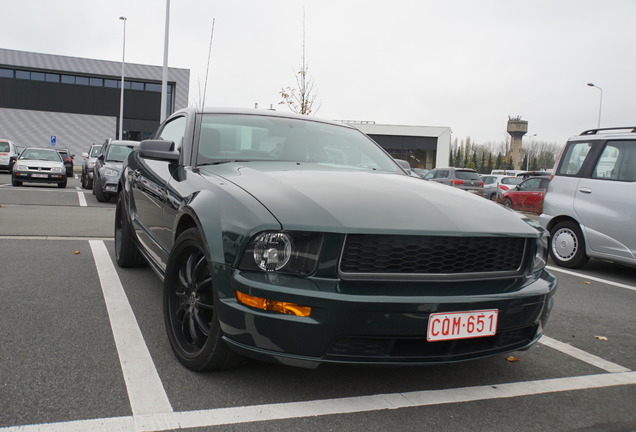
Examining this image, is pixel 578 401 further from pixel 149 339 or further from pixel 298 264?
pixel 149 339

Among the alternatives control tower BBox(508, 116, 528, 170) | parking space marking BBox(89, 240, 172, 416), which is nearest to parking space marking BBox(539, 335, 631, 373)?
parking space marking BBox(89, 240, 172, 416)

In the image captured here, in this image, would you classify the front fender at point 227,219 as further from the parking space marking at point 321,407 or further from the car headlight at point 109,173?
the car headlight at point 109,173

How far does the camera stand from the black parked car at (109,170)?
13.4m

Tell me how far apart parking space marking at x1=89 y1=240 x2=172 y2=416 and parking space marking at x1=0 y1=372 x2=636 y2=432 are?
115 millimetres

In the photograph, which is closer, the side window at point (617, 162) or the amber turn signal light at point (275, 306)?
the amber turn signal light at point (275, 306)

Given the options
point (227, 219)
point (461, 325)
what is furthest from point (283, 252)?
point (461, 325)

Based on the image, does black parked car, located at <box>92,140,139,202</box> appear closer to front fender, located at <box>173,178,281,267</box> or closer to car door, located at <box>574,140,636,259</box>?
car door, located at <box>574,140,636,259</box>

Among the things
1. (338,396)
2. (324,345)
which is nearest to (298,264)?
(324,345)

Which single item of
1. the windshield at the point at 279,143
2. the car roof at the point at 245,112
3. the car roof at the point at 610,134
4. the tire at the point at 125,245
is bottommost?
the tire at the point at 125,245

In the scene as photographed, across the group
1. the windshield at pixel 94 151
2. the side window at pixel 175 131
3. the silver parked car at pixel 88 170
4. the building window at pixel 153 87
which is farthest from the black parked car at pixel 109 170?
the building window at pixel 153 87

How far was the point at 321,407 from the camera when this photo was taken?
100 inches

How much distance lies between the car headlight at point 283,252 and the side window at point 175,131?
Result: 5.67 feet

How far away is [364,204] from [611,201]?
16.0ft

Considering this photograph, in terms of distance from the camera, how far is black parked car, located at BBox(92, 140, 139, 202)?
1336 cm
